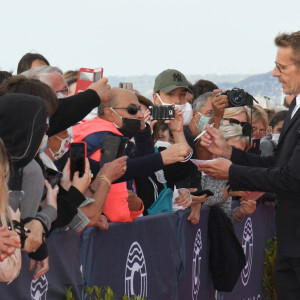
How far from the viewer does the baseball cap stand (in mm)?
6574

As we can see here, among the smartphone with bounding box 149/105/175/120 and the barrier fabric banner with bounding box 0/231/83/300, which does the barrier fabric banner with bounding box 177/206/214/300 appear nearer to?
the smartphone with bounding box 149/105/175/120

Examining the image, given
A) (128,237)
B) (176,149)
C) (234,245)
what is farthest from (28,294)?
(234,245)

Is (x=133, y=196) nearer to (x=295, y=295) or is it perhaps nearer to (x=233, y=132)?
(x=295, y=295)

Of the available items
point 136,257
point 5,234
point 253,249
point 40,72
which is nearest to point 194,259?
point 136,257

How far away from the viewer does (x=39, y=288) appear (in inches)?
149

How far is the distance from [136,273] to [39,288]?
126 centimetres

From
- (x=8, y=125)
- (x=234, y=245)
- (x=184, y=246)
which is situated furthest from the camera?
(x=234, y=245)

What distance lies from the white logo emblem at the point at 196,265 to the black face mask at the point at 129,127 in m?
1.53

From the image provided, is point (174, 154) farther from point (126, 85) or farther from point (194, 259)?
point (194, 259)

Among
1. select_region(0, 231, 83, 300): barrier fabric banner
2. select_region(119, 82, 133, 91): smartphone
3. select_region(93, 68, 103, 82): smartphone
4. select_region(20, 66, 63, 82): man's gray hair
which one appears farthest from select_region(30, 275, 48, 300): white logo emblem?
select_region(119, 82, 133, 91): smartphone

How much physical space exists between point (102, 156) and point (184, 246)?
5.69 ft

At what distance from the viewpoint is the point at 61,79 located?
4.62m

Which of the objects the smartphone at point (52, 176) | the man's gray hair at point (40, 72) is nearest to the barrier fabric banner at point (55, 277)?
the smartphone at point (52, 176)

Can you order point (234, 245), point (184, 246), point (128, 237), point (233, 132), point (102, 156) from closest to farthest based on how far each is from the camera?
point (102, 156) < point (128, 237) < point (184, 246) < point (234, 245) < point (233, 132)
